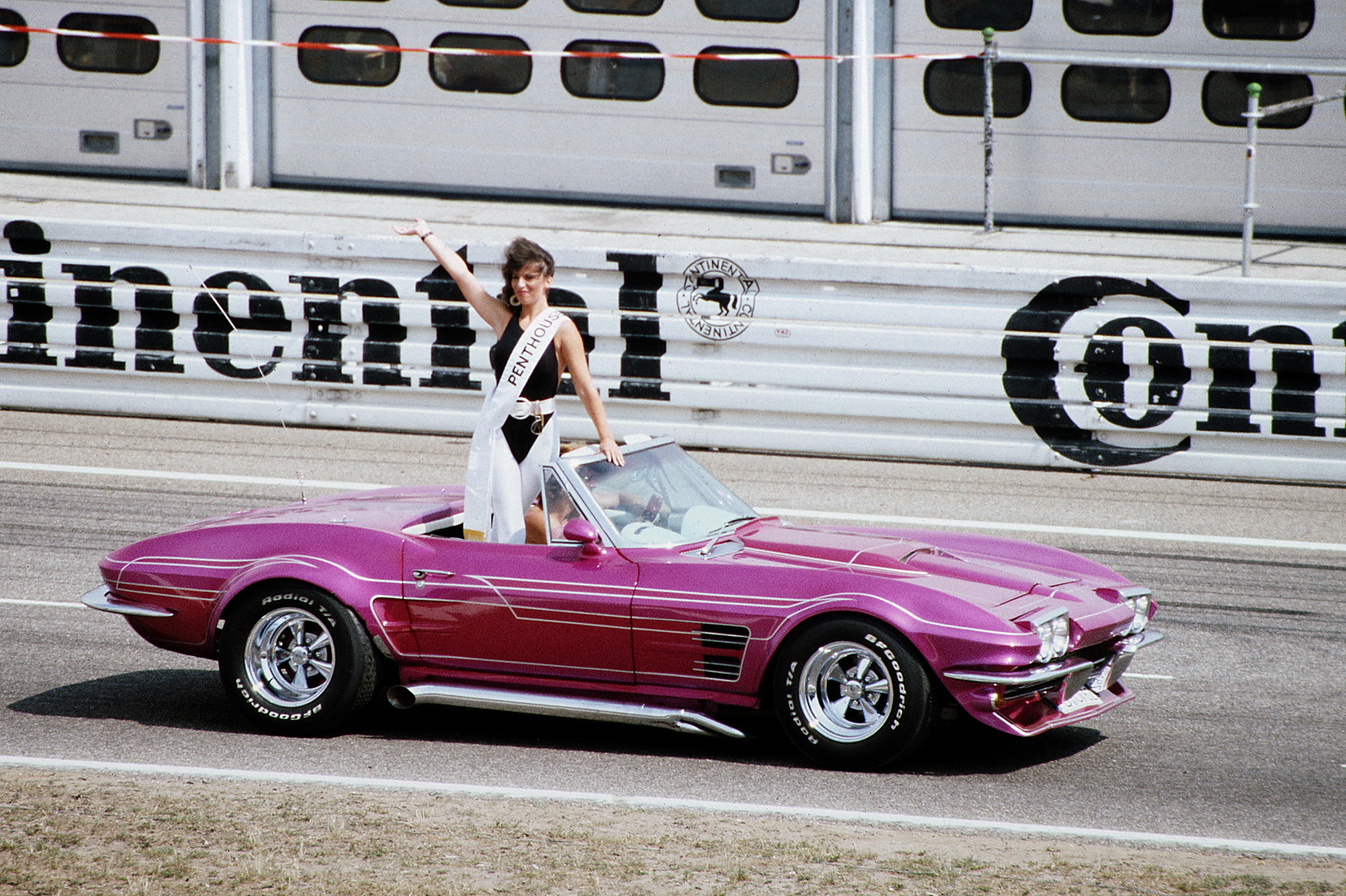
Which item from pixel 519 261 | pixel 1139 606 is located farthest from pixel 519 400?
pixel 1139 606

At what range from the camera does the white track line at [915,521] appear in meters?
9.15

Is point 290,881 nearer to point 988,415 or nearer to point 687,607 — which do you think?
point 687,607

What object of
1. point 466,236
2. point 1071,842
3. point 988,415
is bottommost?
point 1071,842

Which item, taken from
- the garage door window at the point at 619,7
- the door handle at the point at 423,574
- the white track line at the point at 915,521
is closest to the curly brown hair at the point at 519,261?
the door handle at the point at 423,574

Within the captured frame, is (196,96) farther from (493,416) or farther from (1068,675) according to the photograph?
(1068,675)

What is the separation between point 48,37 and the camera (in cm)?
1398

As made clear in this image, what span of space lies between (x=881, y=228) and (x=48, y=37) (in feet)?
25.7

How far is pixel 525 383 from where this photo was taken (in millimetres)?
6164

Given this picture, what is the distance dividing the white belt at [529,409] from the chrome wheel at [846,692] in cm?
162

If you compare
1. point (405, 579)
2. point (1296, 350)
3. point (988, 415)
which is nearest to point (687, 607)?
point (405, 579)

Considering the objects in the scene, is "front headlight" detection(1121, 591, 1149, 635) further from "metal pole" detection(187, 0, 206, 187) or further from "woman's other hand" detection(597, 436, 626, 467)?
"metal pole" detection(187, 0, 206, 187)

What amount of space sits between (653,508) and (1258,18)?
29.7 feet

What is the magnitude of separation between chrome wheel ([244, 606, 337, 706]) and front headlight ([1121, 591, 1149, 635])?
10.1 feet

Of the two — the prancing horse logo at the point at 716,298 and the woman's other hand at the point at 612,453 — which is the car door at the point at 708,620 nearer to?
the woman's other hand at the point at 612,453
